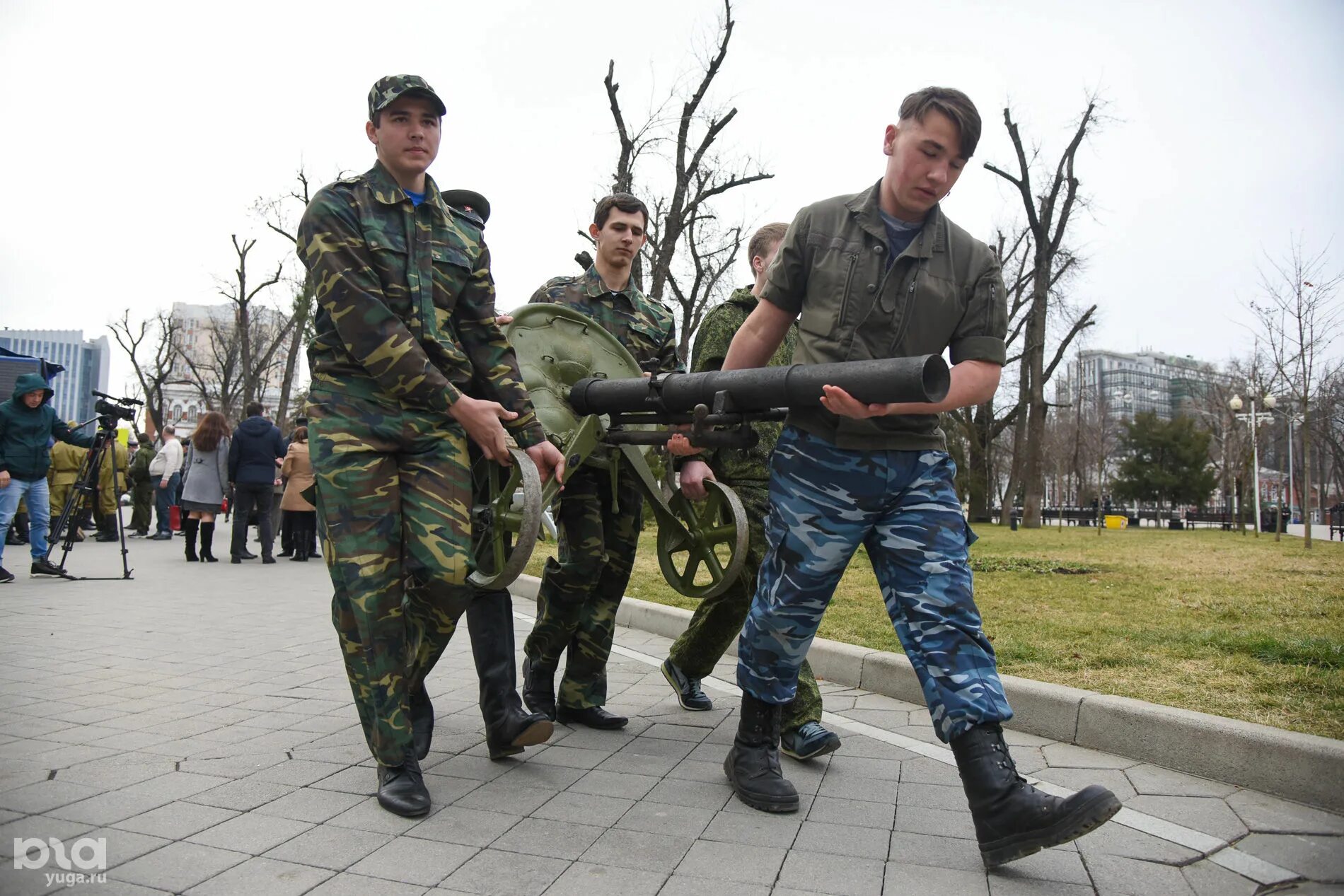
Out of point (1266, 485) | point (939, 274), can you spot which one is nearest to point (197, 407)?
point (1266, 485)

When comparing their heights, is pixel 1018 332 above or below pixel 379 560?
above

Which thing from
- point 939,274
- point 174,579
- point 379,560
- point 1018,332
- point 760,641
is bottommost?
point 174,579

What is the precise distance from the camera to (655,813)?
3158mm

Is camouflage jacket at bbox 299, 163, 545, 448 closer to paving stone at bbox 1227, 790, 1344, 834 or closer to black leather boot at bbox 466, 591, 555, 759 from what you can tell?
black leather boot at bbox 466, 591, 555, 759

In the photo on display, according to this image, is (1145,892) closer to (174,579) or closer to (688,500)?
(688,500)

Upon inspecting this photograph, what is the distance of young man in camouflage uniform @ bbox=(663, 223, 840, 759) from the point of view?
13.6ft

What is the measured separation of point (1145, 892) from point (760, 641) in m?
1.28

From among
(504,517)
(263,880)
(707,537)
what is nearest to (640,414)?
(504,517)

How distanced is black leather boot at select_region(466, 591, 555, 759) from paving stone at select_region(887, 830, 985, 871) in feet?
4.28

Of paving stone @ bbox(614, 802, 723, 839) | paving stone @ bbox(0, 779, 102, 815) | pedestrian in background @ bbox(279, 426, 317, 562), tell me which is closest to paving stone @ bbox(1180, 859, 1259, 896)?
paving stone @ bbox(614, 802, 723, 839)

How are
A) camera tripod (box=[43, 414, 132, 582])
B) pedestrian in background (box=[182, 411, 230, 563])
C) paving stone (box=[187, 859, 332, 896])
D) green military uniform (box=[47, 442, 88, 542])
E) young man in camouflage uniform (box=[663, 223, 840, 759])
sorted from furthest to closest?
green military uniform (box=[47, 442, 88, 542]) → pedestrian in background (box=[182, 411, 230, 563]) → camera tripod (box=[43, 414, 132, 582]) → young man in camouflage uniform (box=[663, 223, 840, 759]) → paving stone (box=[187, 859, 332, 896])

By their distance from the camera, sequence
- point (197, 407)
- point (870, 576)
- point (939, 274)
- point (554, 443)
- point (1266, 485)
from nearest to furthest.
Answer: point (939, 274) < point (554, 443) < point (870, 576) < point (1266, 485) < point (197, 407)

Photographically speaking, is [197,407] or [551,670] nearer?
[551,670]

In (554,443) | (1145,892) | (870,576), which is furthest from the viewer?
(870,576)
